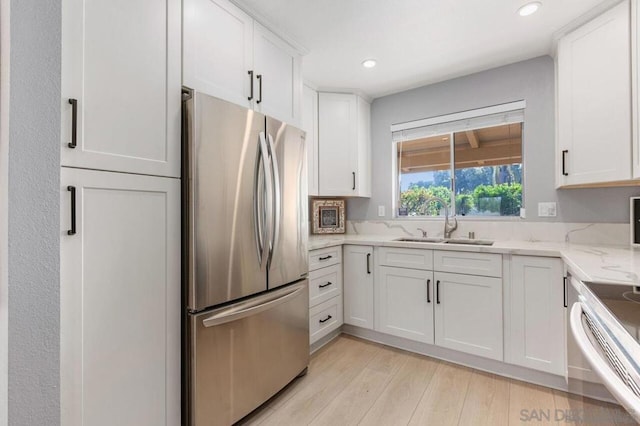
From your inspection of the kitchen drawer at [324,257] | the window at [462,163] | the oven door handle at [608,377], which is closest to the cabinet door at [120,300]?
the kitchen drawer at [324,257]

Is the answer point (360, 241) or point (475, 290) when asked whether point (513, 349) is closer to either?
point (475, 290)

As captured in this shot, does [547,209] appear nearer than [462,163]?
Yes

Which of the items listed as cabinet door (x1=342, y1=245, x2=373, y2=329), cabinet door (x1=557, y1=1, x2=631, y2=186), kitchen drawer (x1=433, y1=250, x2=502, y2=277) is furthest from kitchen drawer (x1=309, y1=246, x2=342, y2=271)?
cabinet door (x1=557, y1=1, x2=631, y2=186)

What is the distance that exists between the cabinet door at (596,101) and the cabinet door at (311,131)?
1.91m

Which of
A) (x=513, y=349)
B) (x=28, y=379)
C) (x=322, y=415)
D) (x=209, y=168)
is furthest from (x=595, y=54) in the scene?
(x=28, y=379)

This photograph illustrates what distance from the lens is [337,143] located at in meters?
2.98

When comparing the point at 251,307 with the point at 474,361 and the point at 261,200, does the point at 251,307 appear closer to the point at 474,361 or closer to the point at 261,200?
the point at 261,200

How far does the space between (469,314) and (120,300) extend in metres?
2.14

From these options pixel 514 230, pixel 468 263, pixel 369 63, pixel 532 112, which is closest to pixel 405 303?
pixel 468 263

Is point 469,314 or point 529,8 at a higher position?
point 529,8

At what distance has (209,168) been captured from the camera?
1.39 meters

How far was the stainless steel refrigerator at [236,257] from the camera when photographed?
1.35m

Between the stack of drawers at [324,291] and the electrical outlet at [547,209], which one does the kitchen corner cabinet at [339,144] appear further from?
the electrical outlet at [547,209]

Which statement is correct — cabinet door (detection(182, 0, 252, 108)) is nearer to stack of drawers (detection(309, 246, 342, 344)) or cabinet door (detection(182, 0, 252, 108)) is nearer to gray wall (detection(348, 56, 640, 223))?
stack of drawers (detection(309, 246, 342, 344))
